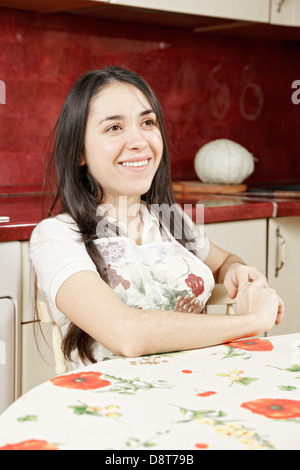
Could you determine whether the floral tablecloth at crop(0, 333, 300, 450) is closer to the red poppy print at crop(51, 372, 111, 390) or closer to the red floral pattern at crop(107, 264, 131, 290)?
the red poppy print at crop(51, 372, 111, 390)

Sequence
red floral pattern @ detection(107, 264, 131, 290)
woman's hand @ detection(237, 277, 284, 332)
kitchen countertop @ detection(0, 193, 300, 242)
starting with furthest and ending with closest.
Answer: kitchen countertop @ detection(0, 193, 300, 242), red floral pattern @ detection(107, 264, 131, 290), woman's hand @ detection(237, 277, 284, 332)

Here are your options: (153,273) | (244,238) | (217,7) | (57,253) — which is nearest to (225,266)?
(153,273)

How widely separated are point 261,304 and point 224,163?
1.39 metres

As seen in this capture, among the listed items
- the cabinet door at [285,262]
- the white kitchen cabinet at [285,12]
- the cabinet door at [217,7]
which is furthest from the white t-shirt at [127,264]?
the white kitchen cabinet at [285,12]

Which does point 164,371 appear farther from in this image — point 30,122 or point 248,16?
point 248,16

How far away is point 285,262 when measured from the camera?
7.79ft

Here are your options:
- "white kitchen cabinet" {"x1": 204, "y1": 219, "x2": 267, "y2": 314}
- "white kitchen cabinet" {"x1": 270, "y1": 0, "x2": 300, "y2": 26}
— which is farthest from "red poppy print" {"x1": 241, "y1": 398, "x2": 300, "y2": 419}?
"white kitchen cabinet" {"x1": 270, "y1": 0, "x2": 300, "y2": 26}

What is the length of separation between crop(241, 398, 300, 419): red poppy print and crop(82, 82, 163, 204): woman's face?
2.26ft

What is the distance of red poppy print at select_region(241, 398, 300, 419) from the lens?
2.77ft

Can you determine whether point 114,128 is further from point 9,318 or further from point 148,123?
point 9,318

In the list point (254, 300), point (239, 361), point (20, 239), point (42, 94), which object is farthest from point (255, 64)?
point (239, 361)

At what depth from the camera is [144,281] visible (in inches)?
57.5

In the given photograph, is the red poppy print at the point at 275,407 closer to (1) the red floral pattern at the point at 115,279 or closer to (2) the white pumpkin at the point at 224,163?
(1) the red floral pattern at the point at 115,279

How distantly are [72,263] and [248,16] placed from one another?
163cm
